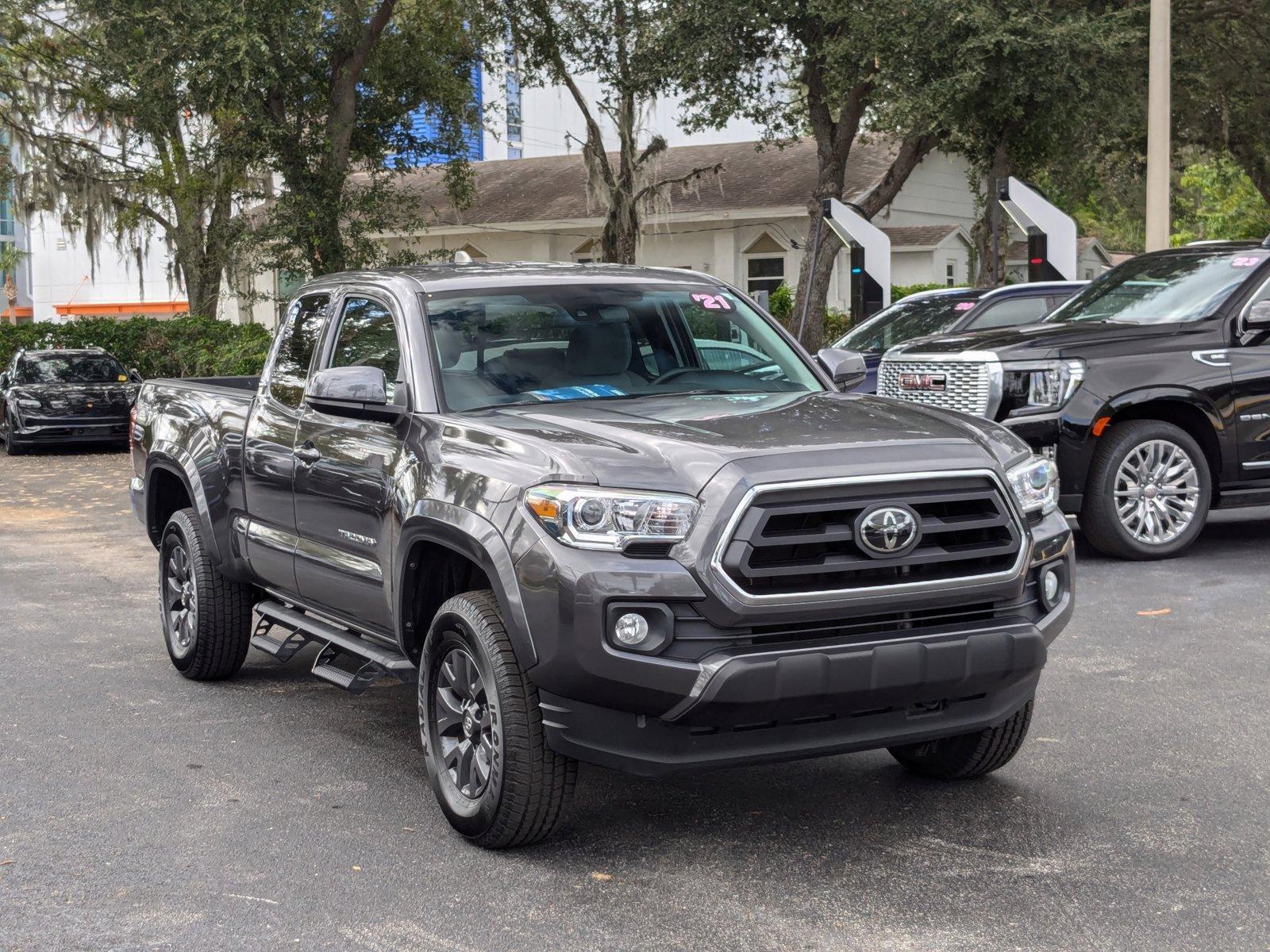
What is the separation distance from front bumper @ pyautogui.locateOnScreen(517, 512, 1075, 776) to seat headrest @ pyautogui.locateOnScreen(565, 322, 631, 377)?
1.48 meters

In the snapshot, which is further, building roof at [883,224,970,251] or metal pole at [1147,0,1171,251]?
building roof at [883,224,970,251]

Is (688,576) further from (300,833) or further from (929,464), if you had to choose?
(300,833)

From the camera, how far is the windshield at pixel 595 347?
5.65 metres

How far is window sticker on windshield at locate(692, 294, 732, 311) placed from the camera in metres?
6.23

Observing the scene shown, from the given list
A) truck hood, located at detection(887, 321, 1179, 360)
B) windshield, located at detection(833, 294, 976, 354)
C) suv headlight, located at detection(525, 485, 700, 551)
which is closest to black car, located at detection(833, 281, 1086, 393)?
windshield, located at detection(833, 294, 976, 354)

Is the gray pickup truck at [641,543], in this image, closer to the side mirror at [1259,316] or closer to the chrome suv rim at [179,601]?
the chrome suv rim at [179,601]

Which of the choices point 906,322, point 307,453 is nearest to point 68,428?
point 906,322

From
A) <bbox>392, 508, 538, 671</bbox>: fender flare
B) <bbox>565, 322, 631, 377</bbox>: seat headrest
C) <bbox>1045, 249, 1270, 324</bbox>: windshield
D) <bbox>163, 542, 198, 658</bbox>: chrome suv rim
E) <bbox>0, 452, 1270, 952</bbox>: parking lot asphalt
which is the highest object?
<bbox>1045, 249, 1270, 324</bbox>: windshield

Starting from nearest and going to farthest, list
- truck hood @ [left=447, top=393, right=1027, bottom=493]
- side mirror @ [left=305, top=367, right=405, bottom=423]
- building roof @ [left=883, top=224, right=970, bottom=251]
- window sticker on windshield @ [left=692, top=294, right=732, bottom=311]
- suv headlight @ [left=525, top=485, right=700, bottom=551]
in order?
suv headlight @ [left=525, top=485, right=700, bottom=551] → truck hood @ [left=447, top=393, right=1027, bottom=493] → side mirror @ [left=305, top=367, right=405, bottom=423] → window sticker on windshield @ [left=692, top=294, right=732, bottom=311] → building roof @ [left=883, top=224, right=970, bottom=251]

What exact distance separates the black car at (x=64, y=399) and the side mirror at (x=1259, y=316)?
1832 centimetres

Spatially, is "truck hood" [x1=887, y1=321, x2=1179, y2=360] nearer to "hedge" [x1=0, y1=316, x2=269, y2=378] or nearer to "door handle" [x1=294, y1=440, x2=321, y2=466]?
"door handle" [x1=294, y1=440, x2=321, y2=466]

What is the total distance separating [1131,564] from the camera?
32.7 ft

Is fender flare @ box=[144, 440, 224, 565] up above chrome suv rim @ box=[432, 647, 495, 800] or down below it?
above

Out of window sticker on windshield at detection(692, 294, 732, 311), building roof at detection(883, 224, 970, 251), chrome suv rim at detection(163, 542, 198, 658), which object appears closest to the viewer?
window sticker on windshield at detection(692, 294, 732, 311)
